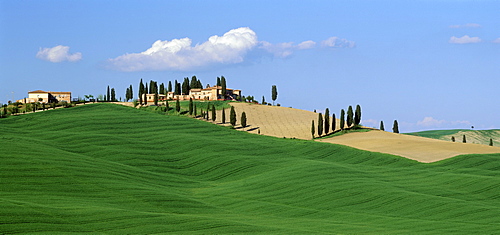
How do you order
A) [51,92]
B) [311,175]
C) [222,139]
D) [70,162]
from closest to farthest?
[70,162], [311,175], [222,139], [51,92]

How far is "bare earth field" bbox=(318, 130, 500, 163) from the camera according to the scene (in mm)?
91900

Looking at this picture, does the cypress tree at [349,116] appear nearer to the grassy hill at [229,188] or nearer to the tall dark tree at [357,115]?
the tall dark tree at [357,115]

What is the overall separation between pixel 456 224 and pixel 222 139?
5787 centimetres

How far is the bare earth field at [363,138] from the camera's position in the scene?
9531 centimetres

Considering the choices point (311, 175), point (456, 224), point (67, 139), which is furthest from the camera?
point (67, 139)

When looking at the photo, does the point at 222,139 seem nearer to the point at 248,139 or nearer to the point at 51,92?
the point at 248,139

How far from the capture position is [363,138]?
114m

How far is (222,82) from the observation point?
546 ft

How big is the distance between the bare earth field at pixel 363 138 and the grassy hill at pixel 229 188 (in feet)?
26.2

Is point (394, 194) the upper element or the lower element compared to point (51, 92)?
lower

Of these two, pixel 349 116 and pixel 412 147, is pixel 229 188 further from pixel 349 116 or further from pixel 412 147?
pixel 349 116

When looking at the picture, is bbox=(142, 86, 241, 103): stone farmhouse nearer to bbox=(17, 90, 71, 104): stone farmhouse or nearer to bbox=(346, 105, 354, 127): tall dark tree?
bbox=(17, 90, 71, 104): stone farmhouse

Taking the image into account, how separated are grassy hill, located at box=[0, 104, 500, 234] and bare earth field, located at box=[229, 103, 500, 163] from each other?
7.99 metres

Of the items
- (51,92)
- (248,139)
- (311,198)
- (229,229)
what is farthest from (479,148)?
(51,92)
